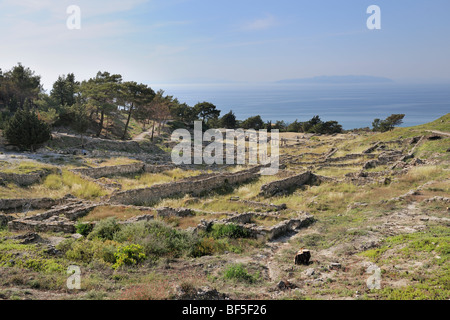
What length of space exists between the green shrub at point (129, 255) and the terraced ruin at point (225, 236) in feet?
0.27

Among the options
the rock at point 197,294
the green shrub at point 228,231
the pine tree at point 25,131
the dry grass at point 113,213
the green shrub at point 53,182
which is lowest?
the green shrub at point 228,231

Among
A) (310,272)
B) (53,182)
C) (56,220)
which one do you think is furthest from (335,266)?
(53,182)

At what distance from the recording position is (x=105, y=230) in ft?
37.3

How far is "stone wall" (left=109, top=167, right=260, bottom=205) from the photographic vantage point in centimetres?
1830

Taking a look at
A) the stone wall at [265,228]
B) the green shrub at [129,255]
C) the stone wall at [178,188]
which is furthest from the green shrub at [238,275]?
the stone wall at [178,188]

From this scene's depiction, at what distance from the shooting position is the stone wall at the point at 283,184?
2083 centimetres

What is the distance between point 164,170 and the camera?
27203mm

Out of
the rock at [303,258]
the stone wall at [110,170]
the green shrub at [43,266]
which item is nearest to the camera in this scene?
the green shrub at [43,266]

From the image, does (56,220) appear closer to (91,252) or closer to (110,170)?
(91,252)

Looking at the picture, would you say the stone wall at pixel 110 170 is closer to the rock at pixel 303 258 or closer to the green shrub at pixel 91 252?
the green shrub at pixel 91 252

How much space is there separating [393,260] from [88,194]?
54.2 ft

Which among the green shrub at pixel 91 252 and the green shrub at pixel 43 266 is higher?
the green shrub at pixel 43 266

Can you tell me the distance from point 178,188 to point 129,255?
12.2 meters

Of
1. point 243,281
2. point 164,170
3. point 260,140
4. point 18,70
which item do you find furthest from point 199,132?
point 243,281
